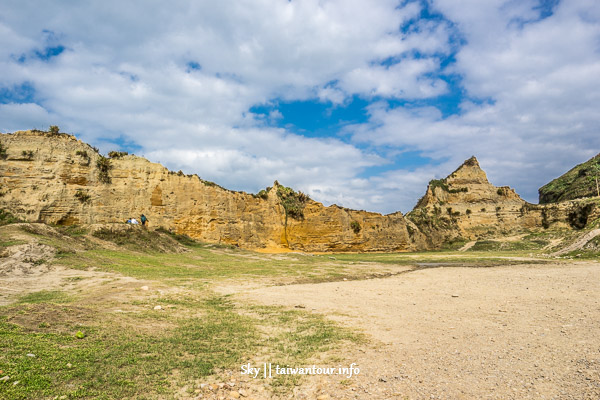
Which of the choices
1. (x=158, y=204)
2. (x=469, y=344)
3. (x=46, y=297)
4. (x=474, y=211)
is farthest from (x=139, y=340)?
(x=474, y=211)

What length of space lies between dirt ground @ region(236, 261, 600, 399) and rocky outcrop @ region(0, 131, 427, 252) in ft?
99.2

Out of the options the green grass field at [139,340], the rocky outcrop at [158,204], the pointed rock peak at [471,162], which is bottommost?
the green grass field at [139,340]

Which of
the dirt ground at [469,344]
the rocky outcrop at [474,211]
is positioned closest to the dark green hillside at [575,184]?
the rocky outcrop at [474,211]

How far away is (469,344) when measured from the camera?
562 centimetres

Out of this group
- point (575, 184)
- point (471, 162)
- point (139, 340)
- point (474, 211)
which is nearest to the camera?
point (139, 340)

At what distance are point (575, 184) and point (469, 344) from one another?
279 ft

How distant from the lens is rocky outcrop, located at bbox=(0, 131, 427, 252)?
1204 inches

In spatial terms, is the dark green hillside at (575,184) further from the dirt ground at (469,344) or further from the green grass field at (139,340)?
the green grass field at (139,340)

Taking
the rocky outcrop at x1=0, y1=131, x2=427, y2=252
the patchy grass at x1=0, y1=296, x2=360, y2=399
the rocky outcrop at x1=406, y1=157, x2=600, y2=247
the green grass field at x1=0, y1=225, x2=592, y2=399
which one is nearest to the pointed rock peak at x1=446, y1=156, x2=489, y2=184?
the rocky outcrop at x1=406, y1=157, x2=600, y2=247

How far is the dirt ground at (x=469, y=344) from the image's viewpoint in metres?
4.00

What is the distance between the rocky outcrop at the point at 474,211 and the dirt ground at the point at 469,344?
5287 centimetres

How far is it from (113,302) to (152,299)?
1.12 meters

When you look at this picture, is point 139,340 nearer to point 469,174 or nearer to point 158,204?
point 158,204

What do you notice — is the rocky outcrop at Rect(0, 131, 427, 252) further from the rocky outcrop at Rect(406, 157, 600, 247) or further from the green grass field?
the green grass field
